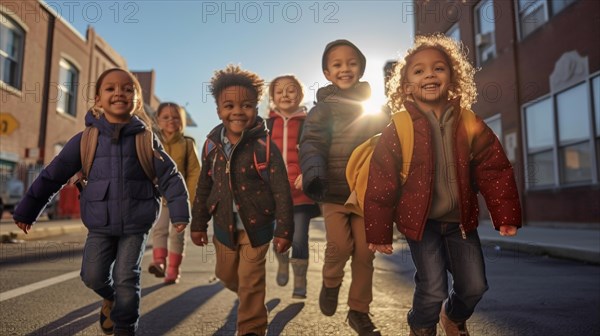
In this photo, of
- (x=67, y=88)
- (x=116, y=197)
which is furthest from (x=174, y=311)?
(x=67, y=88)

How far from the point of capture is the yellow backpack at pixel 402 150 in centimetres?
276

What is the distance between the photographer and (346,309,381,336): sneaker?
3154 millimetres

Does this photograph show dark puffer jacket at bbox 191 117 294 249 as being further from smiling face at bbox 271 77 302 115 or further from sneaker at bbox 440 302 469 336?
smiling face at bbox 271 77 302 115

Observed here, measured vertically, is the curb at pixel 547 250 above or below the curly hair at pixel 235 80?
below

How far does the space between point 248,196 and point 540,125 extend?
12.2 metres

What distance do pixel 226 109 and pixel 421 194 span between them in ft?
4.68

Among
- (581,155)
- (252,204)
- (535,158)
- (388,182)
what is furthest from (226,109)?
(535,158)

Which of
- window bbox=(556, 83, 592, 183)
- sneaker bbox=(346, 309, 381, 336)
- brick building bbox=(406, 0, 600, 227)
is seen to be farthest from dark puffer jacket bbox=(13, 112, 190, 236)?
window bbox=(556, 83, 592, 183)

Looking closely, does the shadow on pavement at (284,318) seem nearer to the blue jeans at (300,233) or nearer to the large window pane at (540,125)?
the blue jeans at (300,233)

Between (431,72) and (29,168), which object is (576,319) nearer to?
(431,72)

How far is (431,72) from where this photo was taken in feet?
9.50

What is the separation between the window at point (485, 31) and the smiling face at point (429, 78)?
1415 centimetres

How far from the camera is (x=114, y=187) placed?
2.95 m

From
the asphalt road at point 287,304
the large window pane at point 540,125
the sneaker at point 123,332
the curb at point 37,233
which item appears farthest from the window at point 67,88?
the sneaker at point 123,332
